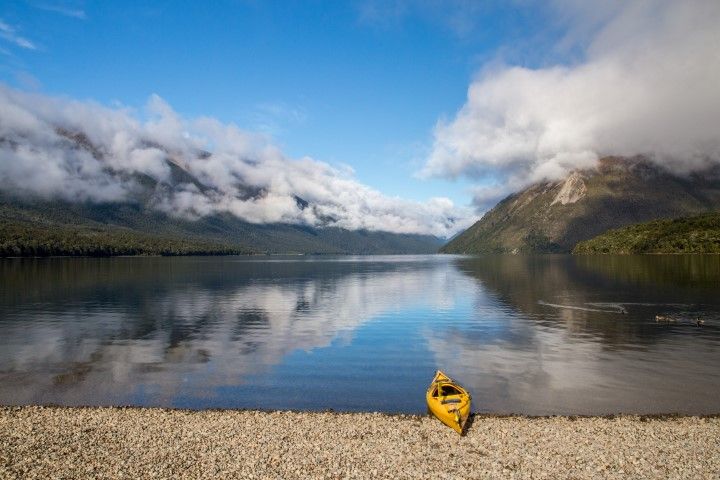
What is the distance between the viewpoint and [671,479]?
24922mm

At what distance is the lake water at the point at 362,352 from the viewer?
A: 40.2 metres

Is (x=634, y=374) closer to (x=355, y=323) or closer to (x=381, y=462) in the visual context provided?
(x=381, y=462)

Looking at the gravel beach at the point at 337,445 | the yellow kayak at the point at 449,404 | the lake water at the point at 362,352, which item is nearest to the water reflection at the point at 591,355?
the lake water at the point at 362,352

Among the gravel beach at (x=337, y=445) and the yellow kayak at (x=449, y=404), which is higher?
the yellow kayak at (x=449, y=404)

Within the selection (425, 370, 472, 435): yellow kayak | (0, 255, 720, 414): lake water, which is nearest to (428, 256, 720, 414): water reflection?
(0, 255, 720, 414): lake water

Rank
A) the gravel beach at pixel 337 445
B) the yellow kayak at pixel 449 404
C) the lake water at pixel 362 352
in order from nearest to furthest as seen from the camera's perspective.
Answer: the gravel beach at pixel 337 445 < the yellow kayak at pixel 449 404 < the lake water at pixel 362 352

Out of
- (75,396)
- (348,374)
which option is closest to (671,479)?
(348,374)

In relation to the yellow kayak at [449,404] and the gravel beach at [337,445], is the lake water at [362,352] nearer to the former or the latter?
the yellow kayak at [449,404]

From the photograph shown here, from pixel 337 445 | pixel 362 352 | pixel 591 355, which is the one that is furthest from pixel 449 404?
pixel 591 355

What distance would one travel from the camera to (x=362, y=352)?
189 feet

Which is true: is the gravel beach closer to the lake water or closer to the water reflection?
the lake water

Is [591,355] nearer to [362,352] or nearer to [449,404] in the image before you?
[362,352]

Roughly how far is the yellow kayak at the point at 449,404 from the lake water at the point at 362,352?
91.5 inches

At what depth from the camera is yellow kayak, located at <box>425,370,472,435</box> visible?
105ft
